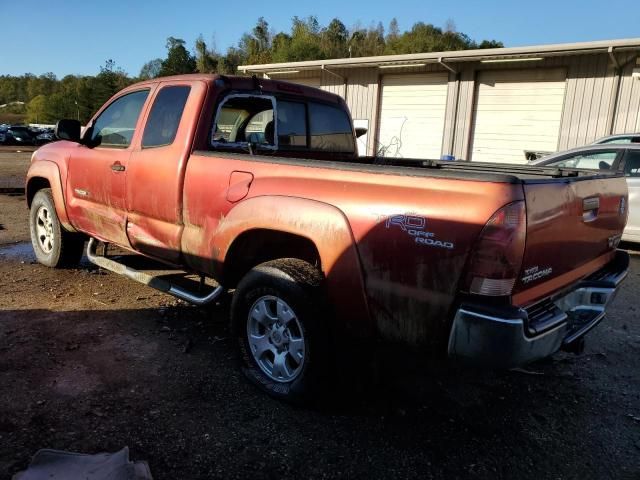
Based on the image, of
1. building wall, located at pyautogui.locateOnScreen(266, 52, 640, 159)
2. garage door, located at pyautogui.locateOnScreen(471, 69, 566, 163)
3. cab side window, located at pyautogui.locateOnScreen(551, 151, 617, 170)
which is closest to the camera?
cab side window, located at pyautogui.locateOnScreen(551, 151, 617, 170)

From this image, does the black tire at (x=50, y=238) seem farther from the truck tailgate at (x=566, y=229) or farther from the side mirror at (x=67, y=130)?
the truck tailgate at (x=566, y=229)

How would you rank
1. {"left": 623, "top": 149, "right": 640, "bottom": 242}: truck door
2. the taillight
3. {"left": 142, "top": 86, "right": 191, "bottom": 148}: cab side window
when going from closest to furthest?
the taillight, {"left": 142, "top": 86, "right": 191, "bottom": 148}: cab side window, {"left": 623, "top": 149, "right": 640, "bottom": 242}: truck door

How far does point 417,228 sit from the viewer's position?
7.79 ft

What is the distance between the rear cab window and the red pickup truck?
0.6 inches

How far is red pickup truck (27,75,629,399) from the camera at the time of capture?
2.27 meters

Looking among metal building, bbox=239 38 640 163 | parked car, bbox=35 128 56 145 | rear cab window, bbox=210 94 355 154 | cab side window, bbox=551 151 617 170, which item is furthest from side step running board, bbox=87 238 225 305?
parked car, bbox=35 128 56 145

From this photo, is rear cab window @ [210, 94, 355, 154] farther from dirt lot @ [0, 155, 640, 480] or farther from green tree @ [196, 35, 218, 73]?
green tree @ [196, 35, 218, 73]

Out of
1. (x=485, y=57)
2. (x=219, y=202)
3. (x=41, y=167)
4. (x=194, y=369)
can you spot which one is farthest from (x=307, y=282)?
(x=485, y=57)

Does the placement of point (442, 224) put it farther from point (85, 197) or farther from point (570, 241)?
point (85, 197)

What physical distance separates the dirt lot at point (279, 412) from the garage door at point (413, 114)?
12.4m

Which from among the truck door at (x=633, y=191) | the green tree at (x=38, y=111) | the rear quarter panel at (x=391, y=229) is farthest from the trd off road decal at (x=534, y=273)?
the green tree at (x=38, y=111)

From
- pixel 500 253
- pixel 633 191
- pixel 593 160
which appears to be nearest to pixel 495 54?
pixel 593 160

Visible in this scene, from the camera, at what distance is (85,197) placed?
15.7 feet

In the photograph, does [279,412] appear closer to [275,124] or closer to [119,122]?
[275,124]
